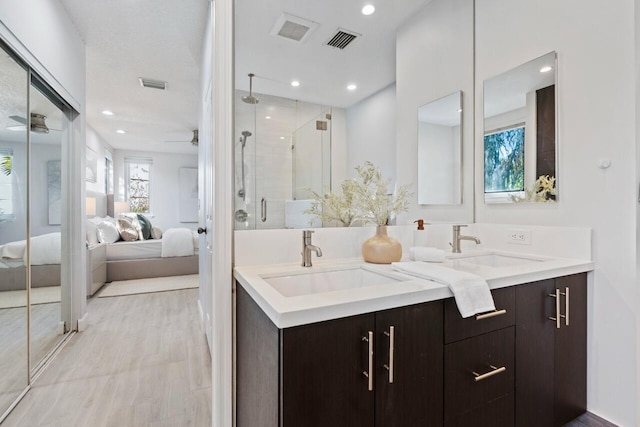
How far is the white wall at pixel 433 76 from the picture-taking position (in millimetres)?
1936

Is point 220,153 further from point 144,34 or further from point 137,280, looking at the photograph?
point 137,280

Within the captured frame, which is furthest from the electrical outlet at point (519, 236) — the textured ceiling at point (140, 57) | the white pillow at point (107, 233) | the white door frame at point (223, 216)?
the white pillow at point (107, 233)

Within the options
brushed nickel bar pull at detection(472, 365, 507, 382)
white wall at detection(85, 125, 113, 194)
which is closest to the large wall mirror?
brushed nickel bar pull at detection(472, 365, 507, 382)

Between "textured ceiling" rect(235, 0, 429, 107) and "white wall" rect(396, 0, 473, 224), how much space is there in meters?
0.11

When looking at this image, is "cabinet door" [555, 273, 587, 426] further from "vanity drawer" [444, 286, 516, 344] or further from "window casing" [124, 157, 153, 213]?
"window casing" [124, 157, 153, 213]

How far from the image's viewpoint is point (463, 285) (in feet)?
3.54

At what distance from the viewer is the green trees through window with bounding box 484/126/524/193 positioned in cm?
188

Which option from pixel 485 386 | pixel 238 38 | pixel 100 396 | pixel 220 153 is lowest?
pixel 100 396

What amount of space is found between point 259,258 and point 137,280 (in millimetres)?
4212

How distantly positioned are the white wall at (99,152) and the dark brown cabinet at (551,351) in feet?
20.0

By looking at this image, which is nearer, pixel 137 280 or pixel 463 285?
pixel 463 285

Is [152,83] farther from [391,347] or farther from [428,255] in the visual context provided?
A: [391,347]

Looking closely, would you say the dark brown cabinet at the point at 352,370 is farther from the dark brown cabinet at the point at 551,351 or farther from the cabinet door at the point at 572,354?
the cabinet door at the point at 572,354

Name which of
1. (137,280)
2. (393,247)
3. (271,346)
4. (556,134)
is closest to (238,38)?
(393,247)
